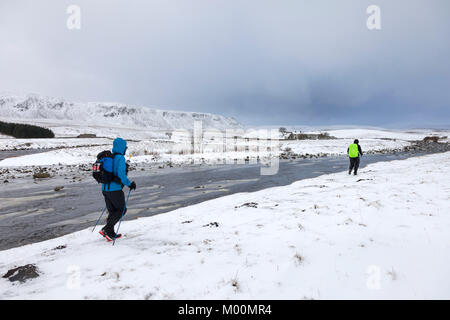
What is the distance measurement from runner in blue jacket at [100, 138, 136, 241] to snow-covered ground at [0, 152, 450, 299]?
0.53 m

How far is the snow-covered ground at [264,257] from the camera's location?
3.59 metres

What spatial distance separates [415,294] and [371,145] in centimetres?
5626

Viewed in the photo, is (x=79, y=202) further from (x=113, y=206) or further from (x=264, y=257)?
(x=264, y=257)

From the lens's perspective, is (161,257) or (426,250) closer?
(426,250)

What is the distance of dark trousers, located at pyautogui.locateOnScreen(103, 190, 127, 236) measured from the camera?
5.98m

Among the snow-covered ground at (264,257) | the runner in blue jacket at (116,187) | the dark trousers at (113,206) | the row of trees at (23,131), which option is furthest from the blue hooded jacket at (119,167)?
the row of trees at (23,131)

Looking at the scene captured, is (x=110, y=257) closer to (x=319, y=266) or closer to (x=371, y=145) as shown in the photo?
(x=319, y=266)

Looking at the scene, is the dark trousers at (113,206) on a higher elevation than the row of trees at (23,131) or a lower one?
lower

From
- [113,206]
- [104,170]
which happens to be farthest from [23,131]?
[104,170]

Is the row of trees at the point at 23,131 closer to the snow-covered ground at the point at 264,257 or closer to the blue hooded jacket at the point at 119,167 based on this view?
the snow-covered ground at the point at 264,257

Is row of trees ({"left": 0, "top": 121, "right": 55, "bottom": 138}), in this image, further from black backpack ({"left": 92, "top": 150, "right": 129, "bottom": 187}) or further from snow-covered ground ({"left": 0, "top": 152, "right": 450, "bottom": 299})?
black backpack ({"left": 92, "top": 150, "right": 129, "bottom": 187})

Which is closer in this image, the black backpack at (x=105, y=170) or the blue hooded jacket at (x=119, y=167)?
the black backpack at (x=105, y=170)
